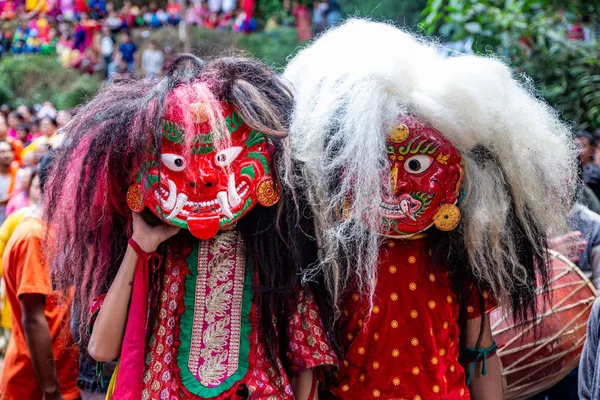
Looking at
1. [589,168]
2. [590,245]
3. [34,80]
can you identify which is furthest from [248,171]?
[34,80]

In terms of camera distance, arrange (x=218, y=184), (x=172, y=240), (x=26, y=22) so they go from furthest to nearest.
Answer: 1. (x=26, y=22)
2. (x=172, y=240)
3. (x=218, y=184)

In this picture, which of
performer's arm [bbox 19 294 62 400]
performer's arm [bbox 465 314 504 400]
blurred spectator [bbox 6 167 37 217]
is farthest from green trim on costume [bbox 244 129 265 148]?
blurred spectator [bbox 6 167 37 217]

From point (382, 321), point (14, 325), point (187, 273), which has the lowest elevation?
point (14, 325)

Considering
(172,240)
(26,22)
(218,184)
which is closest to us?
(218,184)

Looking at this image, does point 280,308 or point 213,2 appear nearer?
point 280,308

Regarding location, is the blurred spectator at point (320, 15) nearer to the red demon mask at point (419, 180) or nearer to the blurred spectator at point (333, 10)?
the blurred spectator at point (333, 10)

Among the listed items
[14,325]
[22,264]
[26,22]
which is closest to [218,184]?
[22,264]

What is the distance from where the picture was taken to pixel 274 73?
2264 millimetres

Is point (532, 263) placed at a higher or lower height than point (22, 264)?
higher

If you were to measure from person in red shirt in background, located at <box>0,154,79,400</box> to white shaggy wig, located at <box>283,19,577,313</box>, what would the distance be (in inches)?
51.3

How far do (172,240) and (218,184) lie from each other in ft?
0.92

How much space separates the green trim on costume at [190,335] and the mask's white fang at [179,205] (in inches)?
6.8

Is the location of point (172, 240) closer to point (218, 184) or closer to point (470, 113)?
point (218, 184)

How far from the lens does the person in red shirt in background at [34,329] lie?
304 cm
